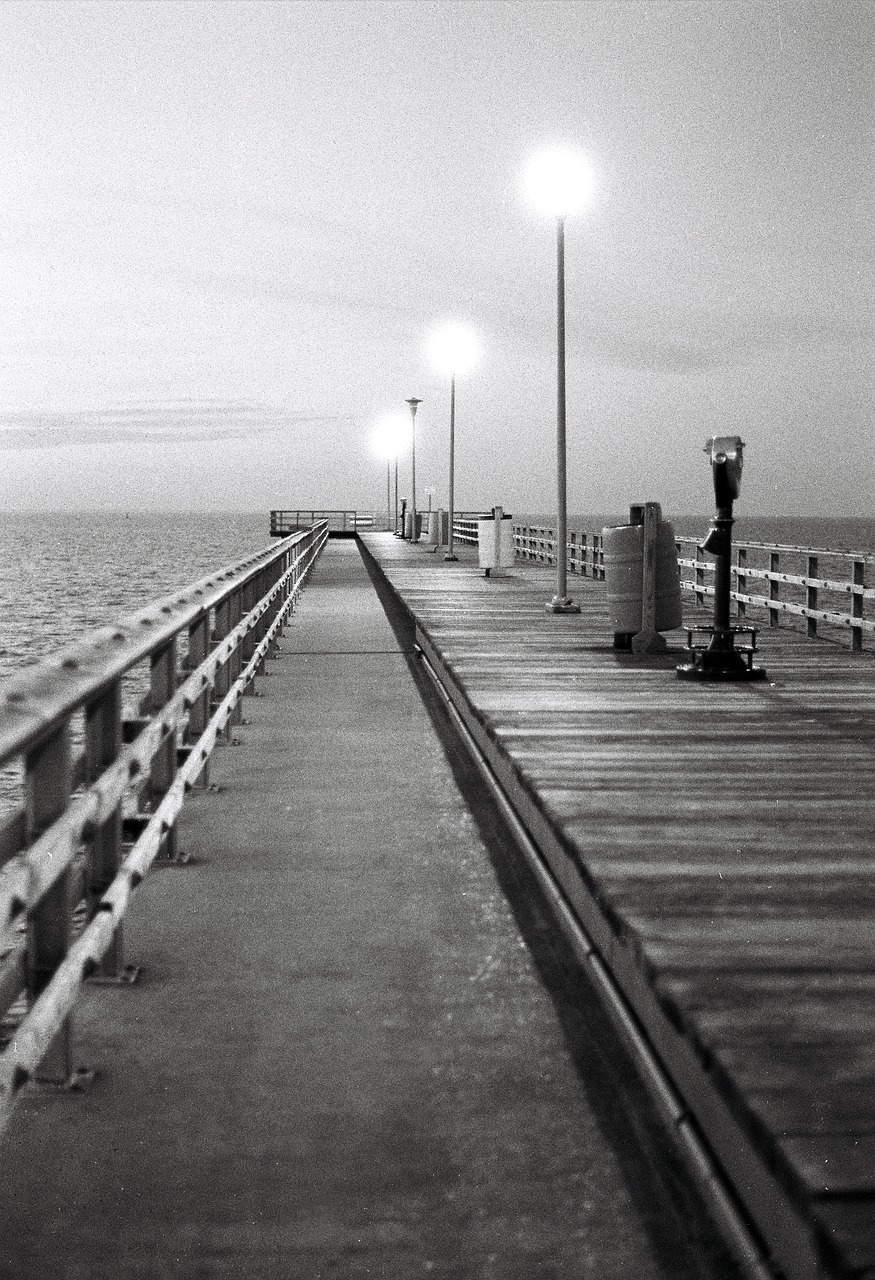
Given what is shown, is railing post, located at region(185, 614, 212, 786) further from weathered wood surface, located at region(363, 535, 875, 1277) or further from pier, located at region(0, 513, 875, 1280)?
weathered wood surface, located at region(363, 535, 875, 1277)

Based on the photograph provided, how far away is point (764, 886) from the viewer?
4.69 meters

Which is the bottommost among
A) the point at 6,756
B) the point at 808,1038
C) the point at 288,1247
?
the point at 288,1247

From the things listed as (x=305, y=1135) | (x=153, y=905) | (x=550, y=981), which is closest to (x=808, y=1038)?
(x=305, y=1135)

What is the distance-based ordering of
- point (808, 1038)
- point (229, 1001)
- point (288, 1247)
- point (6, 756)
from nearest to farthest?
point (6, 756) → point (288, 1247) → point (808, 1038) → point (229, 1001)

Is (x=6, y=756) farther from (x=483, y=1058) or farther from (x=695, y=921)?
(x=695, y=921)

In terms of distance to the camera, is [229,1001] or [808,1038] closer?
[808,1038]

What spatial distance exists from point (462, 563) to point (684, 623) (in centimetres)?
1739

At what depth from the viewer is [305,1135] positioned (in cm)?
364

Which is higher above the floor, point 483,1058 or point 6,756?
point 6,756

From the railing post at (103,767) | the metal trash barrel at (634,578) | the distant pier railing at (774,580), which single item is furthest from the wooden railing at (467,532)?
the railing post at (103,767)

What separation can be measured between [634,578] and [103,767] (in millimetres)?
8439

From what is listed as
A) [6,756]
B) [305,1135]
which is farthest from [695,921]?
[6,756]

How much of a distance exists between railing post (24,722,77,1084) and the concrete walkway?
0.41 ft

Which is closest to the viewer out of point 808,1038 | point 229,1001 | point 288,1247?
point 288,1247
